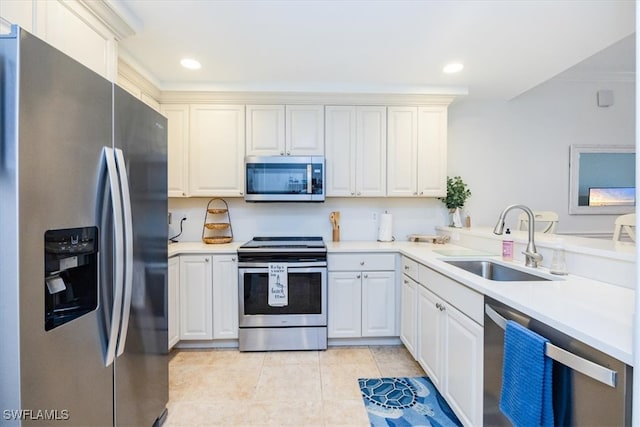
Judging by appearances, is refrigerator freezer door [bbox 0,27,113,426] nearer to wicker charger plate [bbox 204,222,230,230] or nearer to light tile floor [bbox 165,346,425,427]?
light tile floor [bbox 165,346,425,427]

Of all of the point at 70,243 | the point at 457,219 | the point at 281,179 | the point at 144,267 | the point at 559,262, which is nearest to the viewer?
the point at 70,243

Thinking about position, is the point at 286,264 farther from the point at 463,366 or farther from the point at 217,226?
the point at 463,366

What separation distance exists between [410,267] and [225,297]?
5.22ft

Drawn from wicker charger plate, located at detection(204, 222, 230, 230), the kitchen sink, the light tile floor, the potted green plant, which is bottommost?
the light tile floor

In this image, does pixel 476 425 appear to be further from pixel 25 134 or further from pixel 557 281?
pixel 25 134

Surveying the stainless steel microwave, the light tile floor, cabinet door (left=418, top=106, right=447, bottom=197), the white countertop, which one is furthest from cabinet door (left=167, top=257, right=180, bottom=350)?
cabinet door (left=418, top=106, right=447, bottom=197)

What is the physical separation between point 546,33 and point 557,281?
64.0 inches

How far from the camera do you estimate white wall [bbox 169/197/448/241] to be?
330 centimetres

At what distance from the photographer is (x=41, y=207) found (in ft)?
3.06

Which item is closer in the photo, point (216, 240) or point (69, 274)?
point (69, 274)

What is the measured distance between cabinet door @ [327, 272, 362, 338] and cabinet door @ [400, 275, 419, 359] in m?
0.37

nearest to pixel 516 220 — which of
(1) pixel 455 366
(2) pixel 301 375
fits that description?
(1) pixel 455 366

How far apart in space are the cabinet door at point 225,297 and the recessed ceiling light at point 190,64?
159 cm

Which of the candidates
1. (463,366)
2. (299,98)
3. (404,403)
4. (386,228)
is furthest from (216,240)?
(463,366)
